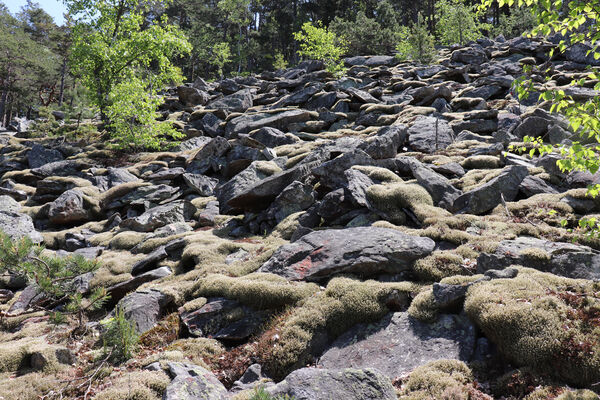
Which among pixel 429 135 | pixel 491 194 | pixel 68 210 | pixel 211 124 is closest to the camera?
pixel 491 194

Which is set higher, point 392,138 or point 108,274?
point 392,138

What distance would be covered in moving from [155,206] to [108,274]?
7.49m

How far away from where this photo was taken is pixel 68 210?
21.7 m

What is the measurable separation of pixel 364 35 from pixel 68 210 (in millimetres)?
59418

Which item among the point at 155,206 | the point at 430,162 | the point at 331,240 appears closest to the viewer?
the point at 331,240

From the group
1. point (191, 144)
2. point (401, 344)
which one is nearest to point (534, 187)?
point (401, 344)

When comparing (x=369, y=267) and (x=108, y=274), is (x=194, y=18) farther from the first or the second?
(x=369, y=267)

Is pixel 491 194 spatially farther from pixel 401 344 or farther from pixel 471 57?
pixel 471 57

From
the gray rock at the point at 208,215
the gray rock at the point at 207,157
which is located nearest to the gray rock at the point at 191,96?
the gray rock at the point at 207,157

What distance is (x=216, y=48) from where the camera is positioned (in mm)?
71438

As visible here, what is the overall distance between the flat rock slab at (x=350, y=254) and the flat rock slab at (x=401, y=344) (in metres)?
1.98

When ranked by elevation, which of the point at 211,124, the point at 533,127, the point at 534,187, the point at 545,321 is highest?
the point at 211,124

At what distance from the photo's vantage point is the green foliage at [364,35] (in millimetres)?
65562

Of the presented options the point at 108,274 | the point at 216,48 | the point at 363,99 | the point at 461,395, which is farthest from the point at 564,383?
the point at 216,48
